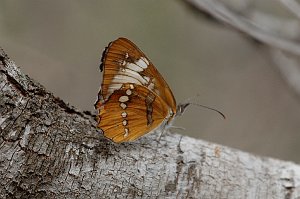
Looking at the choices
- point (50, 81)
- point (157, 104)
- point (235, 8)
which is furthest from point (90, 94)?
point (157, 104)

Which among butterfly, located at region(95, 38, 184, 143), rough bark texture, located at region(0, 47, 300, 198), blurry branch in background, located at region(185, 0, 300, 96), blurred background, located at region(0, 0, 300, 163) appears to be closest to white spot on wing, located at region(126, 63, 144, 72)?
butterfly, located at region(95, 38, 184, 143)

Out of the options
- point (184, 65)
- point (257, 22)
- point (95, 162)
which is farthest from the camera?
point (184, 65)

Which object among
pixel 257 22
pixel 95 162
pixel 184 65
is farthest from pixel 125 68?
pixel 184 65

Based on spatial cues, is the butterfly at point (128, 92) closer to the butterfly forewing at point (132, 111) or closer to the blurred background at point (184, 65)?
the butterfly forewing at point (132, 111)

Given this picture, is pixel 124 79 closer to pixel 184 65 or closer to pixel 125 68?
pixel 125 68

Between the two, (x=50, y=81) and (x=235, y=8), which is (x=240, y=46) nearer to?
(x=50, y=81)

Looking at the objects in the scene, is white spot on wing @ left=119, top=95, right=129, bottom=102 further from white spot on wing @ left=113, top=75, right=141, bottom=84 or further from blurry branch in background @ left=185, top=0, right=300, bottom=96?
blurry branch in background @ left=185, top=0, right=300, bottom=96
